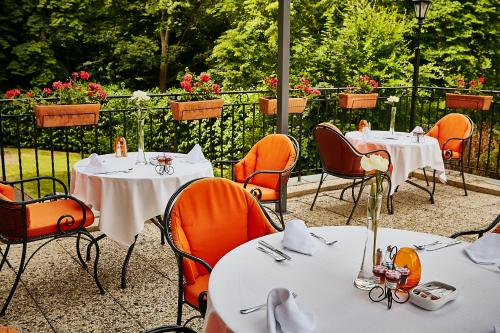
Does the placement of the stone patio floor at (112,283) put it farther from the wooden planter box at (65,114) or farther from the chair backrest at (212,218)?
the wooden planter box at (65,114)

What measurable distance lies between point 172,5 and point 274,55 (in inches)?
120

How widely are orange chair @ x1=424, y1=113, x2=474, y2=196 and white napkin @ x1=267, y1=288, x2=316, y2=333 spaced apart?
16.2 ft

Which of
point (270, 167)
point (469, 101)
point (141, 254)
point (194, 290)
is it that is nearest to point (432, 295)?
point (194, 290)

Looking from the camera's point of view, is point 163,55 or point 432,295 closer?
point 432,295

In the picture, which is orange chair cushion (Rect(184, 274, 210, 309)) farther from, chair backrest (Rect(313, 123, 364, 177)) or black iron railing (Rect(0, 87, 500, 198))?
black iron railing (Rect(0, 87, 500, 198))

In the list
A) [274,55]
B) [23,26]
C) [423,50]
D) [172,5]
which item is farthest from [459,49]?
[23,26]

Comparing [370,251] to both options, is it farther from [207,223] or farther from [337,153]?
[337,153]

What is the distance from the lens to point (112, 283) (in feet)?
11.5

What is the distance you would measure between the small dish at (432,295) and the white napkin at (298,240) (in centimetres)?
47

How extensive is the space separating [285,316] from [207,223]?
110 centimetres

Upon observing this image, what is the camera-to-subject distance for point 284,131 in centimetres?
501

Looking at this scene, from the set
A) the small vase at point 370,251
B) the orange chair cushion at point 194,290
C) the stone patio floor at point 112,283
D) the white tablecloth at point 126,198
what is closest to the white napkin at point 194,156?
the white tablecloth at point 126,198

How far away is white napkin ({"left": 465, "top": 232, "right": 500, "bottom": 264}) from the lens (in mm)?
1898

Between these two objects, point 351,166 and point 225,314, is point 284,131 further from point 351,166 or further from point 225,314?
point 225,314
